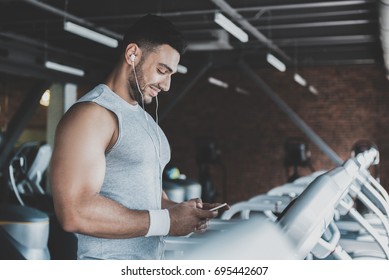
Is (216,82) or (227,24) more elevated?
(227,24)

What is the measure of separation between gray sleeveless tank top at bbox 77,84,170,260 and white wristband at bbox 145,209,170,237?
0.18ft

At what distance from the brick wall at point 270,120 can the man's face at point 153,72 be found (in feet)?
28.7

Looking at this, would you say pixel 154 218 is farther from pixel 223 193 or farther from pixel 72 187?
pixel 223 193

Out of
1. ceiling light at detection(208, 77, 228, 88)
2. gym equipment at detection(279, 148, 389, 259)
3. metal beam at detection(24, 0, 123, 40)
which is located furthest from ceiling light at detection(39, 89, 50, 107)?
gym equipment at detection(279, 148, 389, 259)

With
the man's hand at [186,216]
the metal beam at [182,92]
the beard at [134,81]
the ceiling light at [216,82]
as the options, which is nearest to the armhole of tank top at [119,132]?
the beard at [134,81]

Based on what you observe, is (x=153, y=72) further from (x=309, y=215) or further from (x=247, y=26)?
(x=247, y=26)

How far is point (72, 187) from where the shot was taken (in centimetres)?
148

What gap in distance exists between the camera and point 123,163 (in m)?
1.63

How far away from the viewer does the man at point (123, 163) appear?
1498mm

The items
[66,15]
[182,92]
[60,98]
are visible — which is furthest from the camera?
[60,98]

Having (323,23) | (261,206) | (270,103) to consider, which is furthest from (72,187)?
(270,103)

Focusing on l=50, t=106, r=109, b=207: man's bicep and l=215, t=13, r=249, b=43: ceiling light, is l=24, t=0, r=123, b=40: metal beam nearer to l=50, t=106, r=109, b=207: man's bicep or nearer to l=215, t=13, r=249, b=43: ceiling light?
l=215, t=13, r=249, b=43: ceiling light

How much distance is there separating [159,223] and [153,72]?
18.3 inches

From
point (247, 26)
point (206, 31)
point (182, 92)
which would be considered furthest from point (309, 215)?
point (182, 92)
